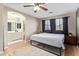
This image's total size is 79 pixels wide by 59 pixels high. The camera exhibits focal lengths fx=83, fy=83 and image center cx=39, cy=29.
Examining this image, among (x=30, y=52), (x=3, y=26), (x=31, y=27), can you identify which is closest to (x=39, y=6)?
(x=31, y=27)

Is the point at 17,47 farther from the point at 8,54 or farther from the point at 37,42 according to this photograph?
the point at 37,42

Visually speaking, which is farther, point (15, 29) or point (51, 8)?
point (15, 29)

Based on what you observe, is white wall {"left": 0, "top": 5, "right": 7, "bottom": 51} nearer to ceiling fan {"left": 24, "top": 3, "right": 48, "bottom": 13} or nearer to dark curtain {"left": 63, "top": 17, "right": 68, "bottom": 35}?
ceiling fan {"left": 24, "top": 3, "right": 48, "bottom": 13}

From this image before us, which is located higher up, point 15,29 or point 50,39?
point 15,29

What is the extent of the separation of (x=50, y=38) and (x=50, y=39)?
0.7 inches

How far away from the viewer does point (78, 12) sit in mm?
1470

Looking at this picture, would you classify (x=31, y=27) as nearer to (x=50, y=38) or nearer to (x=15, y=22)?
(x=15, y=22)

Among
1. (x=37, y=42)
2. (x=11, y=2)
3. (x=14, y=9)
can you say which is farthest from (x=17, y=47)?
(x=11, y=2)

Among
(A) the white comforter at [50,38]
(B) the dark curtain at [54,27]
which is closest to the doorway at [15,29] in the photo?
(A) the white comforter at [50,38]

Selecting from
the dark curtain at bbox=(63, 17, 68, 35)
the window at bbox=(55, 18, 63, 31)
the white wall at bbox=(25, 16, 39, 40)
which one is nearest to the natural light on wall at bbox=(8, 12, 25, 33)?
the white wall at bbox=(25, 16, 39, 40)

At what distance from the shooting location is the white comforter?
1.47 meters

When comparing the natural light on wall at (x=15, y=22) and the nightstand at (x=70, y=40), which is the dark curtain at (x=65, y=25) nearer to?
the nightstand at (x=70, y=40)

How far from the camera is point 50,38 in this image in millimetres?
1531

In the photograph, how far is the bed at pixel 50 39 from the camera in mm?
1467
